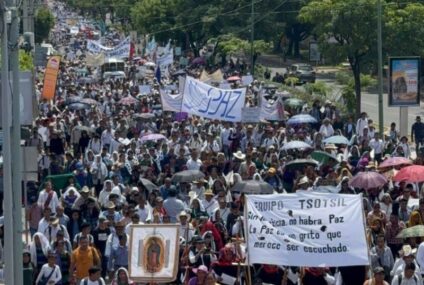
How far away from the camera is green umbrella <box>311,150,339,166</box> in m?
26.4

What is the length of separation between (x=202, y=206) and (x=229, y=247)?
127 inches

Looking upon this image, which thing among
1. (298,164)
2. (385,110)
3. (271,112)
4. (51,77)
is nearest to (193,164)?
(298,164)

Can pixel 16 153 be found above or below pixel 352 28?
below

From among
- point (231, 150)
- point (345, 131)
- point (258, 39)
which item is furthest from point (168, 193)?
point (258, 39)

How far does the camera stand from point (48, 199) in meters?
21.7

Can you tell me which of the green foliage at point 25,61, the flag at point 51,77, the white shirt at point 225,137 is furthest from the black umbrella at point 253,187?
the green foliage at point 25,61

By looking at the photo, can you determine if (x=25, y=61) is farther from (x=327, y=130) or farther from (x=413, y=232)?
(x=413, y=232)

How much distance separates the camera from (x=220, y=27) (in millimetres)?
76062

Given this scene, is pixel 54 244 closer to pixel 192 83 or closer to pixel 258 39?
pixel 192 83

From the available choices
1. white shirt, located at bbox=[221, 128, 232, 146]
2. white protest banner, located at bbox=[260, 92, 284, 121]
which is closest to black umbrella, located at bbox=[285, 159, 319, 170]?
white shirt, located at bbox=[221, 128, 232, 146]

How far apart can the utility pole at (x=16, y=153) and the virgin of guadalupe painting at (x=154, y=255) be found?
1.48 m

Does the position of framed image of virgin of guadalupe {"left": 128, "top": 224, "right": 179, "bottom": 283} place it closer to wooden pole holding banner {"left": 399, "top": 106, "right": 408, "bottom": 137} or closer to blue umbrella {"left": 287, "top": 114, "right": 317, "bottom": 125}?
blue umbrella {"left": 287, "top": 114, "right": 317, "bottom": 125}

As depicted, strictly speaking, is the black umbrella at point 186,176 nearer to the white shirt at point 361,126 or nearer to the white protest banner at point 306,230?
the white protest banner at point 306,230

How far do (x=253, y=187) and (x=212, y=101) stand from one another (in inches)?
299
